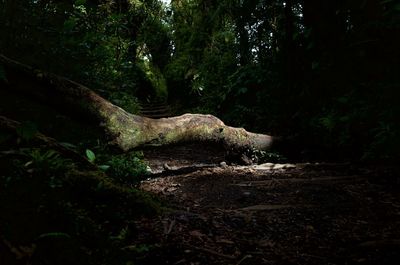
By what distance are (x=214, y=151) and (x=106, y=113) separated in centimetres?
548

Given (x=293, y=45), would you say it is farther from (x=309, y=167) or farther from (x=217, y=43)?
(x=217, y=43)

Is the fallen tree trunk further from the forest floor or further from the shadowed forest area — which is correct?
the forest floor

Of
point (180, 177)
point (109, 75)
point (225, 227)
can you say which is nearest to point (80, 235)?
point (225, 227)

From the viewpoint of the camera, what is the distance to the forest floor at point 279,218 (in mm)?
2883

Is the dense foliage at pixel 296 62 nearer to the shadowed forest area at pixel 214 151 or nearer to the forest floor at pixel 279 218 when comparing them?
the shadowed forest area at pixel 214 151

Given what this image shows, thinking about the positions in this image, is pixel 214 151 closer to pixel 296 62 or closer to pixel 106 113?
pixel 296 62

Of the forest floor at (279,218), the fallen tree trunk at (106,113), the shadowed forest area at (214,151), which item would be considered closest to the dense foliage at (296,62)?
the shadowed forest area at (214,151)

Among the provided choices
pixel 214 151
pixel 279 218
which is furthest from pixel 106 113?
pixel 214 151

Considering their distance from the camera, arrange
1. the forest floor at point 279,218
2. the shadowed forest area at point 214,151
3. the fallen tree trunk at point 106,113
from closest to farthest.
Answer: the shadowed forest area at point 214,151 < the forest floor at point 279,218 < the fallen tree trunk at point 106,113

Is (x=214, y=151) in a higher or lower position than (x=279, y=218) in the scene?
lower

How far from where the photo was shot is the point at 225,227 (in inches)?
140

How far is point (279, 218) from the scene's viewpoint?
3918 millimetres

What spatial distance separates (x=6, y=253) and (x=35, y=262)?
24 cm

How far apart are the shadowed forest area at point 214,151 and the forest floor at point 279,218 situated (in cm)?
2
